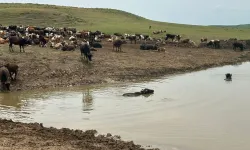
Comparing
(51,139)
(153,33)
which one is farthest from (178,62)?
(51,139)

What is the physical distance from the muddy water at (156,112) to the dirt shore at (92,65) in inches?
68.2

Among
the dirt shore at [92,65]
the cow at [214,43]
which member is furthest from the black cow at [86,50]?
the cow at [214,43]

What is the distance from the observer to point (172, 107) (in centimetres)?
1736

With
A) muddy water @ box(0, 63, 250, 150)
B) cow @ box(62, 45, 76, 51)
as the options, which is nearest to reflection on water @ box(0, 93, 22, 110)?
muddy water @ box(0, 63, 250, 150)

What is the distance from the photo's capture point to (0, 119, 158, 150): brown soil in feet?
37.0

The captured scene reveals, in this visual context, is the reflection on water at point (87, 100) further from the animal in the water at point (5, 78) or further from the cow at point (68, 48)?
the cow at point (68, 48)

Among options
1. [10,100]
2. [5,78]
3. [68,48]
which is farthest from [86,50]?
[10,100]

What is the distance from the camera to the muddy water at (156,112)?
13.0 metres

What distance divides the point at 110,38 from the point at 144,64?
11.6 meters

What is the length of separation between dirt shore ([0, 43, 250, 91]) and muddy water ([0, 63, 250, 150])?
173 cm

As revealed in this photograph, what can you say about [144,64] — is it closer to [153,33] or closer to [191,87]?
[191,87]

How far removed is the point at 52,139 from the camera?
39.7 feet

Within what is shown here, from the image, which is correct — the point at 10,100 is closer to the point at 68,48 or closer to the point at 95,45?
the point at 68,48

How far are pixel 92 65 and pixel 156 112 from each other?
1055cm
